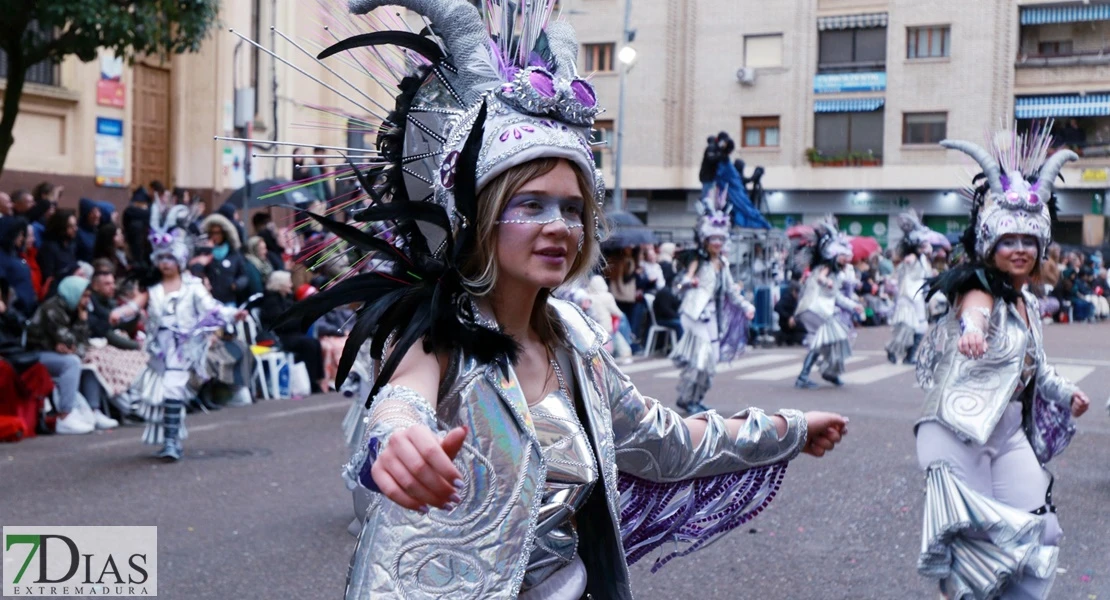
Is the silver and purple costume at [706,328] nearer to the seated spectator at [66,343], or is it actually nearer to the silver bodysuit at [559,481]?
the seated spectator at [66,343]

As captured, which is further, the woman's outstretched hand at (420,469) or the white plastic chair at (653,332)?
the white plastic chair at (653,332)

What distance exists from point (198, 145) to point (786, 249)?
1073 centimetres

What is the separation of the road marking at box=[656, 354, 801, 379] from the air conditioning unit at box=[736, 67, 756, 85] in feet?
56.3

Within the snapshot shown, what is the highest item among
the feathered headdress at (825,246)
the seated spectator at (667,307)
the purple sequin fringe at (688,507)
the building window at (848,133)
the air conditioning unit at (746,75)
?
the air conditioning unit at (746,75)

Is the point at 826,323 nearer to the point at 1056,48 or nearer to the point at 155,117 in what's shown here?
the point at 155,117

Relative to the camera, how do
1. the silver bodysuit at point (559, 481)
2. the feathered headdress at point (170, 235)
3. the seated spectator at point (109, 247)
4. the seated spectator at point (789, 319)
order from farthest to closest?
the seated spectator at point (789, 319), the seated spectator at point (109, 247), the feathered headdress at point (170, 235), the silver bodysuit at point (559, 481)

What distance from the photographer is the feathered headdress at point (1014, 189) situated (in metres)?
5.17

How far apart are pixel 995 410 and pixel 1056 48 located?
2858cm

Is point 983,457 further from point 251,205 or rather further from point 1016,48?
point 1016,48

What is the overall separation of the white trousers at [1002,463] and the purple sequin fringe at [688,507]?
1972 millimetres

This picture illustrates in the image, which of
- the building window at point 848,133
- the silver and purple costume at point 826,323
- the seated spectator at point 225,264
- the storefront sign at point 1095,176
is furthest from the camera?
the building window at point 848,133

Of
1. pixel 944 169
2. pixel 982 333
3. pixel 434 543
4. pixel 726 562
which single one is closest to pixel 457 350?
pixel 434 543

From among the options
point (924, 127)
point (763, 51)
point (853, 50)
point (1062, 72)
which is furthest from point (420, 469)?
point (924, 127)

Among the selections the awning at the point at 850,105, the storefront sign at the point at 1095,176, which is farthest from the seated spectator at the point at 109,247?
the storefront sign at the point at 1095,176
